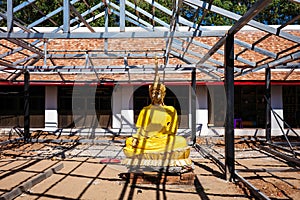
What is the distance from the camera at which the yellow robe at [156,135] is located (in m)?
7.34

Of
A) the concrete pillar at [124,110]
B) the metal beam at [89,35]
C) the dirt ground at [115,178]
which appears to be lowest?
the dirt ground at [115,178]

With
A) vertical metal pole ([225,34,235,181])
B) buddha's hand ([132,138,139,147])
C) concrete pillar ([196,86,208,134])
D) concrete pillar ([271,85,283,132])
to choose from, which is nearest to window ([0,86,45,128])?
concrete pillar ([196,86,208,134])

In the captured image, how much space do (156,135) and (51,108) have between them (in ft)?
32.2

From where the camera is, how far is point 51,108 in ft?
52.9

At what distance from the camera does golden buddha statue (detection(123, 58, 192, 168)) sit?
283 inches

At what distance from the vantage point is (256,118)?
1675cm

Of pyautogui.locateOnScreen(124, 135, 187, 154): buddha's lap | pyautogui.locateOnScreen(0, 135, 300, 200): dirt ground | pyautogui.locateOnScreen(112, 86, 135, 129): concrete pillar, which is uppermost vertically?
pyautogui.locateOnScreen(112, 86, 135, 129): concrete pillar

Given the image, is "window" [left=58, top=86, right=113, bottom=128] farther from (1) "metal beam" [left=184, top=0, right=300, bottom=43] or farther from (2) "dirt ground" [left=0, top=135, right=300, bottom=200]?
(1) "metal beam" [left=184, top=0, right=300, bottom=43]

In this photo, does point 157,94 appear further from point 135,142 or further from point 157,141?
point 135,142

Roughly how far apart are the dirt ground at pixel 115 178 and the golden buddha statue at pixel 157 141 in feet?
1.78

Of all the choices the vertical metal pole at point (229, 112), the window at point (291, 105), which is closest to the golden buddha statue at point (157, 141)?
the vertical metal pole at point (229, 112)

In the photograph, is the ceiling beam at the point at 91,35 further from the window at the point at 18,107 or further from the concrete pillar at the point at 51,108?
the window at the point at 18,107

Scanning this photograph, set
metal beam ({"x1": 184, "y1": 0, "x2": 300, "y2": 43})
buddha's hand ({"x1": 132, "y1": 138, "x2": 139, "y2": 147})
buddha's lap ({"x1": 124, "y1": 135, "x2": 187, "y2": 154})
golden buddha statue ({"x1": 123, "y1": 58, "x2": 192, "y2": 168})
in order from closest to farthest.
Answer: metal beam ({"x1": 184, "y1": 0, "x2": 300, "y2": 43}) → golden buddha statue ({"x1": 123, "y1": 58, "x2": 192, "y2": 168}) → buddha's lap ({"x1": 124, "y1": 135, "x2": 187, "y2": 154}) → buddha's hand ({"x1": 132, "y1": 138, "x2": 139, "y2": 147})

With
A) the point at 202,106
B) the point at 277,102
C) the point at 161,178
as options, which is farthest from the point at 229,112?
the point at 277,102
